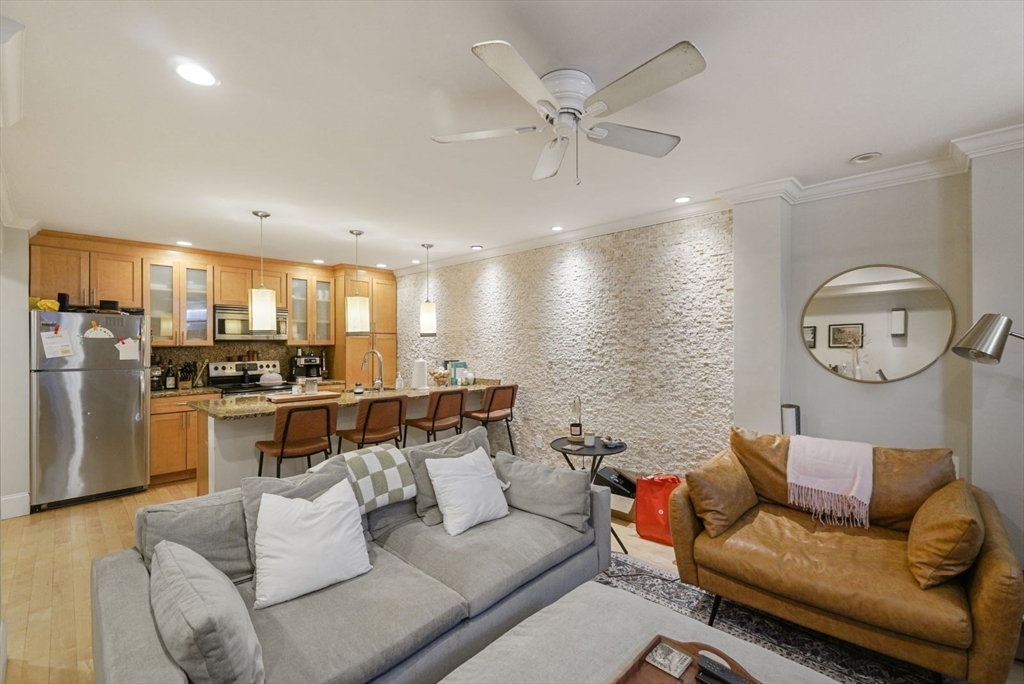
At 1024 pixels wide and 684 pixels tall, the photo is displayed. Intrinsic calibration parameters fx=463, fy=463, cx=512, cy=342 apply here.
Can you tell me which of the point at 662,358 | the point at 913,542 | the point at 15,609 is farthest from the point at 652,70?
the point at 15,609

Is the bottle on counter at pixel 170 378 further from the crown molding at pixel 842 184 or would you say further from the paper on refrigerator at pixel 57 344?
the crown molding at pixel 842 184

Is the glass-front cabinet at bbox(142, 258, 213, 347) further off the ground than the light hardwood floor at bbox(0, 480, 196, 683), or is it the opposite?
the glass-front cabinet at bbox(142, 258, 213, 347)

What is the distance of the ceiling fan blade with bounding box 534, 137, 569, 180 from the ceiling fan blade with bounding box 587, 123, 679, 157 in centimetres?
12

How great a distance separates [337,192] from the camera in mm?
3432

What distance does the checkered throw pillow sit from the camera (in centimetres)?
231

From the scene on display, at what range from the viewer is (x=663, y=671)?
1.37m

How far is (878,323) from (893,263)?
1.35 feet

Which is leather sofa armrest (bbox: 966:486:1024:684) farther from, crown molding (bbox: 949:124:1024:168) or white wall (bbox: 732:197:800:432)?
crown molding (bbox: 949:124:1024:168)

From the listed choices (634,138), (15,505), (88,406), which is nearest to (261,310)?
(88,406)

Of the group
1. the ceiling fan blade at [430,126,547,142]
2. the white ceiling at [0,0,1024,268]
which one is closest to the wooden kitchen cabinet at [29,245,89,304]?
the white ceiling at [0,0,1024,268]

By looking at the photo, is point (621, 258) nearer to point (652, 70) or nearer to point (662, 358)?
point (662, 358)

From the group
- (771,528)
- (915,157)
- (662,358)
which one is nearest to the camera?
(771,528)

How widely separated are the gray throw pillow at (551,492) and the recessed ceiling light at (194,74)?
2.45 m

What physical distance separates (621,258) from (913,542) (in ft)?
9.71
